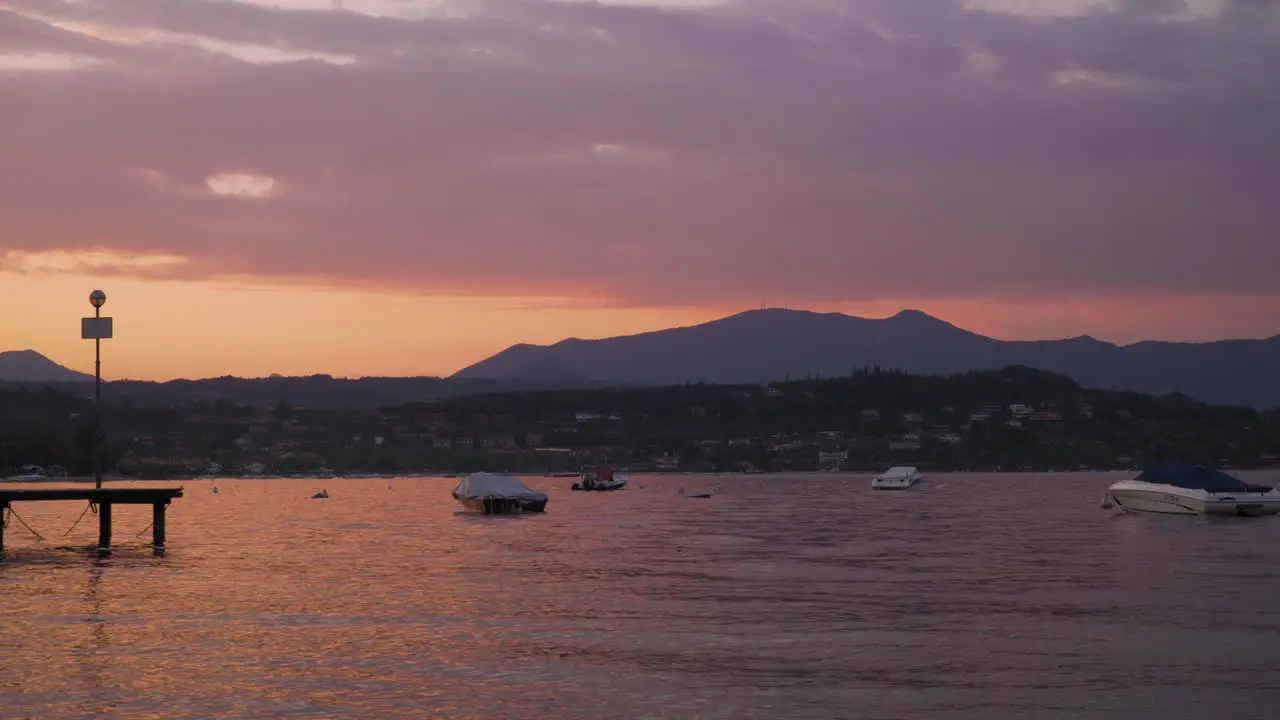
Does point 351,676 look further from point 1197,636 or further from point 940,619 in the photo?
point 1197,636

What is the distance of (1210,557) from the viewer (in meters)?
62.7

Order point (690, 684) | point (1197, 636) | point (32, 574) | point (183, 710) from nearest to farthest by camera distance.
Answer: point (183, 710) < point (690, 684) < point (1197, 636) < point (32, 574)

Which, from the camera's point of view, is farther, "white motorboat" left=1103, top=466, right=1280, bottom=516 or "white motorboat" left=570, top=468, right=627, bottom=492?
"white motorboat" left=570, top=468, right=627, bottom=492

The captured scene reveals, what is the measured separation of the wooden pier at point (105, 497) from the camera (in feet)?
207

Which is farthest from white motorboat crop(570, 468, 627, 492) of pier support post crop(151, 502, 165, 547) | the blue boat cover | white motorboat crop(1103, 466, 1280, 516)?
pier support post crop(151, 502, 165, 547)

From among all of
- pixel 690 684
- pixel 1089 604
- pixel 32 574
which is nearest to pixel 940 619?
pixel 1089 604

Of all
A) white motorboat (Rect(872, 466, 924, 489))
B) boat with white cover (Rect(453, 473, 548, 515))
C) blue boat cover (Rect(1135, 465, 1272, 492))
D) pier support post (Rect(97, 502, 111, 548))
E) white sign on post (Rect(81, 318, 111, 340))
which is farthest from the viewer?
white motorboat (Rect(872, 466, 924, 489))

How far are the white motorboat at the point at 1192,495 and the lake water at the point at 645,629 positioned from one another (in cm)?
2447

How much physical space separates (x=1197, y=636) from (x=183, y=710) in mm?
23958

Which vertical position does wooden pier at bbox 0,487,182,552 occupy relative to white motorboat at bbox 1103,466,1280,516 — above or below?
above

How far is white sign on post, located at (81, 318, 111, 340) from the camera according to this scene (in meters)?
57.7

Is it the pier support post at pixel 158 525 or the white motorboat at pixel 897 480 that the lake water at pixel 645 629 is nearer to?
the pier support post at pixel 158 525

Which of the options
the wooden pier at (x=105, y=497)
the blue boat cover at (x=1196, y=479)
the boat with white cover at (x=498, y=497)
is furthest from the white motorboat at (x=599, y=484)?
the wooden pier at (x=105, y=497)

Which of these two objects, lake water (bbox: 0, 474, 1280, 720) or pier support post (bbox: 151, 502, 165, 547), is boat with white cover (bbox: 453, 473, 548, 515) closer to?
lake water (bbox: 0, 474, 1280, 720)
